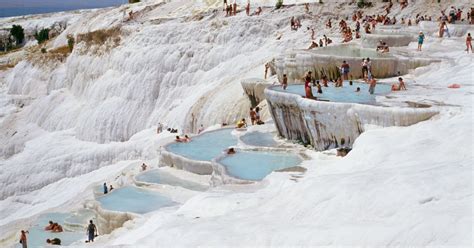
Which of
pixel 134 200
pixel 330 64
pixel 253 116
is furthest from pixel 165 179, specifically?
pixel 330 64

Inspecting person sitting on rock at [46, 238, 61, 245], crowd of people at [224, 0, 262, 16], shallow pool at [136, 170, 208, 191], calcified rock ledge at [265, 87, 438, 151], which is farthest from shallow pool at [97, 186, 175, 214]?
crowd of people at [224, 0, 262, 16]

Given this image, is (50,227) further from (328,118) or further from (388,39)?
(388,39)

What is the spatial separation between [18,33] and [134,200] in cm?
5512

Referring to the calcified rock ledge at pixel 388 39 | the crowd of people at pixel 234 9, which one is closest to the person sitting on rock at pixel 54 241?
the calcified rock ledge at pixel 388 39

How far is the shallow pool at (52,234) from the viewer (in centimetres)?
1385

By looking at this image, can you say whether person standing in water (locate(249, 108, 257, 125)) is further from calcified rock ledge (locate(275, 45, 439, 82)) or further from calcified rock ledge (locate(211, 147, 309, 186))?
calcified rock ledge (locate(211, 147, 309, 186))

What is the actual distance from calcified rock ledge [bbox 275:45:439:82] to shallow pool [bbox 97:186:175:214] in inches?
235

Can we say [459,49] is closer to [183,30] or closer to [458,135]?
[458,135]

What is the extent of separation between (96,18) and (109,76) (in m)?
9.13

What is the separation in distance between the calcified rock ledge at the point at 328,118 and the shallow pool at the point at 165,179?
7.91 ft

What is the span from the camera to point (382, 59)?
641 inches

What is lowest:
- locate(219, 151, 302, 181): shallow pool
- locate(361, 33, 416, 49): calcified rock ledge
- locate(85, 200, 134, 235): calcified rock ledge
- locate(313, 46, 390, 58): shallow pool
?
locate(85, 200, 134, 235): calcified rock ledge

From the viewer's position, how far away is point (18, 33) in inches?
2506

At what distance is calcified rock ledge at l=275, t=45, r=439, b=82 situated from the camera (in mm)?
16219
